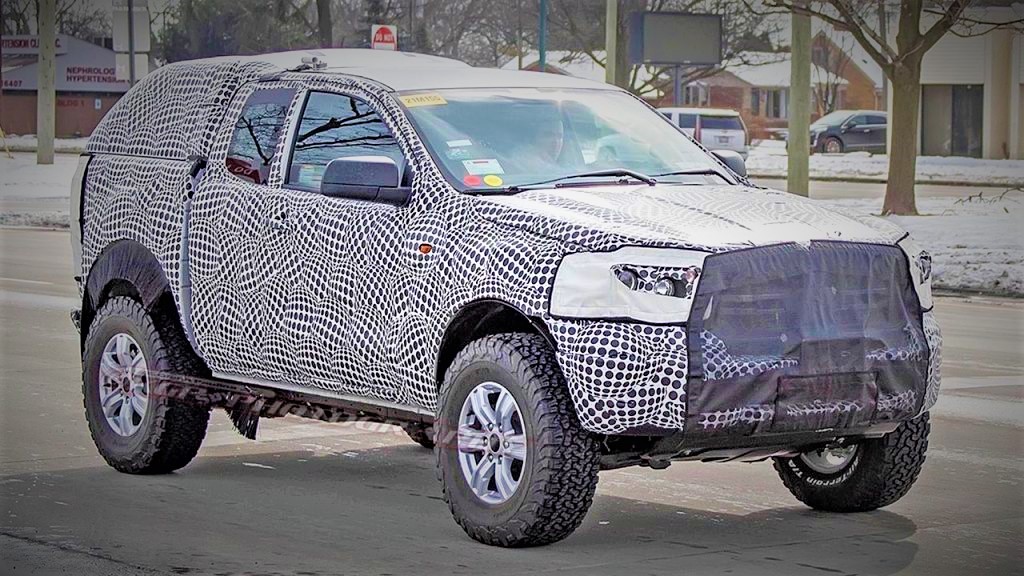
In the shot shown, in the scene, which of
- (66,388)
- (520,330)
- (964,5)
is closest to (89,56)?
(964,5)

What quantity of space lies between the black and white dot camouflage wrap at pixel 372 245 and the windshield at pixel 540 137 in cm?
15

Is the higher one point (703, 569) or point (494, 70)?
point (494, 70)

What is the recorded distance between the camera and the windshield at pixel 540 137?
7730mm

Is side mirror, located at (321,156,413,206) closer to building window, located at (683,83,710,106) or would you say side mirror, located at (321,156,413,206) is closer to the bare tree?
the bare tree

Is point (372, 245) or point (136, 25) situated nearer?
point (372, 245)

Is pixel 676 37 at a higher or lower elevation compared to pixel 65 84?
higher

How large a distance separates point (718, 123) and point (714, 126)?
0.70 feet

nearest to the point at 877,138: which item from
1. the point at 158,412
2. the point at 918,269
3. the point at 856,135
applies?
the point at 856,135

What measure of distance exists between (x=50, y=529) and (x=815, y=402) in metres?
3.01

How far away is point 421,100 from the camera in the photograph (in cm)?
802

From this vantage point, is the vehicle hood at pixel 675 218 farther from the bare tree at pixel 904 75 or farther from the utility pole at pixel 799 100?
the bare tree at pixel 904 75

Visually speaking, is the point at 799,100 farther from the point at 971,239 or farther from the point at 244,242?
the point at 244,242

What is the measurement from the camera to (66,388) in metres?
11.6

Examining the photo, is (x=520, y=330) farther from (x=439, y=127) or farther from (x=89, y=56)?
(x=89, y=56)
